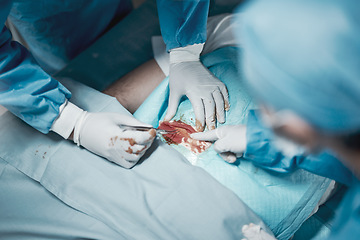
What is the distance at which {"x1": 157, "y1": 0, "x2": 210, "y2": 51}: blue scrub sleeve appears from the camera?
1.29 metres

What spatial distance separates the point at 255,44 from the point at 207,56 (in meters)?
0.93

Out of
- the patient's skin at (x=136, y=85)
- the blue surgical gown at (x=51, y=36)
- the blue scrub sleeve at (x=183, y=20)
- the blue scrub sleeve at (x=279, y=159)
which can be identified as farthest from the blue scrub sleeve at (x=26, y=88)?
the blue scrub sleeve at (x=279, y=159)

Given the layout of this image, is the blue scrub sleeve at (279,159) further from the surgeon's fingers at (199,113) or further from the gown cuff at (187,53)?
the gown cuff at (187,53)

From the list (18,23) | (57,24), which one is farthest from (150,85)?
(18,23)

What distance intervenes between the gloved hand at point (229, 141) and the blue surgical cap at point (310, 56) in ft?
1.51

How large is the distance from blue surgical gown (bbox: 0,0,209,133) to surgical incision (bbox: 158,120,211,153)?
1.33 ft

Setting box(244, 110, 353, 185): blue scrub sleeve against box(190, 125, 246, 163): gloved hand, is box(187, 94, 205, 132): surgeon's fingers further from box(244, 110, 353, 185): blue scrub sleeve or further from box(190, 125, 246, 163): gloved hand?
box(244, 110, 353, 185): blue scrub sleeve

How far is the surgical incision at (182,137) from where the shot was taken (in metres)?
1.21

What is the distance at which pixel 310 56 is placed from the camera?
0.54 m

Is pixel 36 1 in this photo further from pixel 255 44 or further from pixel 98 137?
pixel 255 44

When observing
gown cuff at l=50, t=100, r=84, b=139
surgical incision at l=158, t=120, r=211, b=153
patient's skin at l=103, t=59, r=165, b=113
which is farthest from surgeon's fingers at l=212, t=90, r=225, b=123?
gown cuff at l=50, t=100, r=84, b=139

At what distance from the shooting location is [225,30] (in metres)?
1.53

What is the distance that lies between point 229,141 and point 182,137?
0.80 feet

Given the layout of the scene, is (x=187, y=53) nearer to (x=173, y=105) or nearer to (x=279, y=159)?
(x=173, y=105)
